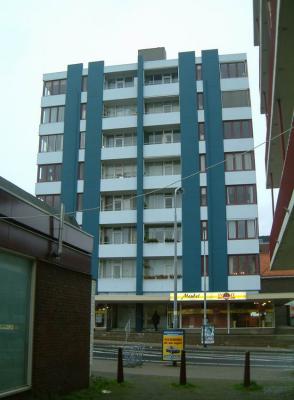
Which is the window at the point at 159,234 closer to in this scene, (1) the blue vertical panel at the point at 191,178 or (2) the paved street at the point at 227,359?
(1) the blue vertical panel at the point at 191,178

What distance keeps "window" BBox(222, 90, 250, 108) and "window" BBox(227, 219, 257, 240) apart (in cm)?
1049

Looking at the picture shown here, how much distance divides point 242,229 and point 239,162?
5.97 meters

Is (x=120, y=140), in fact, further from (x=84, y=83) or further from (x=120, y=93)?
(x=84, y=83)

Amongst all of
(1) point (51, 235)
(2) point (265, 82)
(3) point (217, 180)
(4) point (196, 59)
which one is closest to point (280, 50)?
(1) point (51, 235)

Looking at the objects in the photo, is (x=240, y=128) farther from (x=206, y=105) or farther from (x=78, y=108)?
(x=78, y=108)

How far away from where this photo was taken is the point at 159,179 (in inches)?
1997

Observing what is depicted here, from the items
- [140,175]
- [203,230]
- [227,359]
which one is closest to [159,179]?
[140,175]

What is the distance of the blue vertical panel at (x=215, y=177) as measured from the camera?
47.2 m

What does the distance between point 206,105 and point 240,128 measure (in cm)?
370

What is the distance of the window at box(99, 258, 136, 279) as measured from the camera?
49.7m

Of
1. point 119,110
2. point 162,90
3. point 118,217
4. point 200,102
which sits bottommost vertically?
point 118,217

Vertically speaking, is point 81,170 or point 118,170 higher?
point 118,170

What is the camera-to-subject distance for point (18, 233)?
10.5 meters

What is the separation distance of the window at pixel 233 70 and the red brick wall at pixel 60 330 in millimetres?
40864
